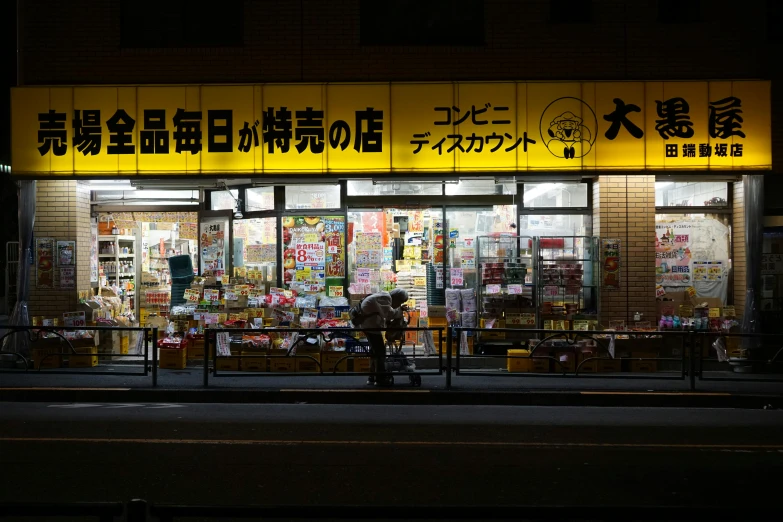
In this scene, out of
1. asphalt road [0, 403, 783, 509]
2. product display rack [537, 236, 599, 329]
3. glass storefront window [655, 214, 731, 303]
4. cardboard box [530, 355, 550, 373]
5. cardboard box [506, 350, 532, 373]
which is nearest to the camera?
asphalt road [0, 403, 783, 509]

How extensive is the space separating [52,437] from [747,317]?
12.0 meters

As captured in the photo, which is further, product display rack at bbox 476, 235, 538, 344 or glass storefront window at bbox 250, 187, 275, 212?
glass storefront window at bbox 250, 187, 275, 212

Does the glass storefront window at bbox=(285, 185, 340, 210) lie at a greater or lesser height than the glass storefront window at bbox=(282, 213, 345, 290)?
greater

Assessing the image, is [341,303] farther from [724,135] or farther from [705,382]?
[724,135]

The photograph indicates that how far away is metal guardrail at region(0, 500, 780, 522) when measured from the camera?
309 centimetres

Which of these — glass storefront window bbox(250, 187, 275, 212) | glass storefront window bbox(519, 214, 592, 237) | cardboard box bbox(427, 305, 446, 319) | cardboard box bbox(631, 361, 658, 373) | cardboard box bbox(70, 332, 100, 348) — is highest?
glass storefront window bbox(250, 187, 275, 212)

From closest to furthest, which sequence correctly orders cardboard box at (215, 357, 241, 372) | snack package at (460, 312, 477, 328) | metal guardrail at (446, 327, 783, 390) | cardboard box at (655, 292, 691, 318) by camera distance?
metal guardrail at (446, 327, 783, 390) < cardboard box at (215, 357, 241, 372) < cardboard box at (655, 292, 691, 318) < snack package at (460, 312, 477, 328)

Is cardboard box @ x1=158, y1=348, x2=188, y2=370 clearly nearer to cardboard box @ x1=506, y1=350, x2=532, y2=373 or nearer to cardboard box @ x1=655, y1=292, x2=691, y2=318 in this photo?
cardboard box @ x1=506, y1=350, x2=532, y2=373

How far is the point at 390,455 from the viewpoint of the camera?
7699 mm

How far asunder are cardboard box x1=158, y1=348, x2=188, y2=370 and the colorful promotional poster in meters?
9.48

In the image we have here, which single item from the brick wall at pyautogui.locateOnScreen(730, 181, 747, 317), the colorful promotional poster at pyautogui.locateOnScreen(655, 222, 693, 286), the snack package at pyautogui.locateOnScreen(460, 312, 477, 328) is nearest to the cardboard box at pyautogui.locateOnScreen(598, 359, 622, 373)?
the colorful promotional poster at pyautogui.locateOnScreen(655, 222, 693, 286)

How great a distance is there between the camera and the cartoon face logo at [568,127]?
44.9 feet

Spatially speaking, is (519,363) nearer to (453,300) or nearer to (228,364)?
(453,300)

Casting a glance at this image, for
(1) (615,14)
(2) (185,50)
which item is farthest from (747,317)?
(2) (185,50)
